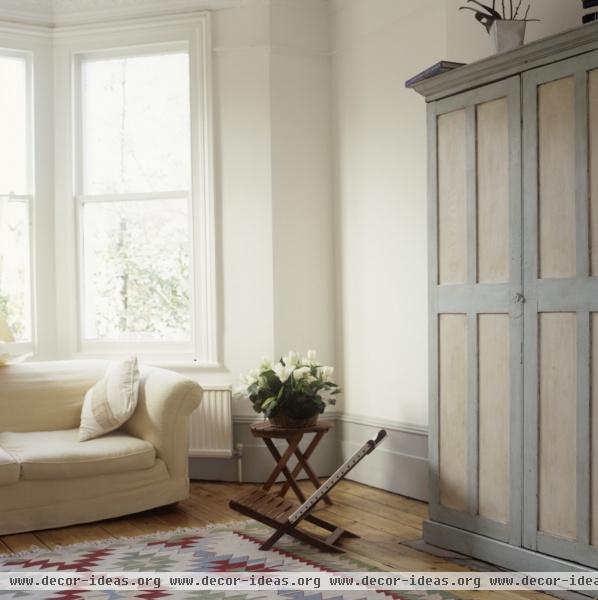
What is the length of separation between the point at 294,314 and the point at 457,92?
78.8 inches

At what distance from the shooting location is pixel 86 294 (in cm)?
553

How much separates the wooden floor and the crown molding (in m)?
3.05

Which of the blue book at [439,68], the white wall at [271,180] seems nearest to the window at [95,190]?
the white wall at [271,180]

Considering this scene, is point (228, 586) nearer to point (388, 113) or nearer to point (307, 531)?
point (307, 531)

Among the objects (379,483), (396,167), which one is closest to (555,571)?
(379,483)

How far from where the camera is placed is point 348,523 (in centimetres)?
411

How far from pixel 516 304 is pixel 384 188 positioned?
1710 millimetres

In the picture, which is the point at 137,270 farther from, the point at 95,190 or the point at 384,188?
the point at 384,188

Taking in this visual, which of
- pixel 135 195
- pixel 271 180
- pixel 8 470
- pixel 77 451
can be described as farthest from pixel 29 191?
pixel 8 470

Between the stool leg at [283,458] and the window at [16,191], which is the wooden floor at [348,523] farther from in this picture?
the window at [16,191]

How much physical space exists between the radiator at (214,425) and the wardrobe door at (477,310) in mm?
1666

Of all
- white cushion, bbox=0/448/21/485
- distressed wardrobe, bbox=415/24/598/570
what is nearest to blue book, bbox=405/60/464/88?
distressed wardrobe, bbox=415/24/598/570

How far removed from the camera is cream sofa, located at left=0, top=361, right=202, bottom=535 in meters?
4.03

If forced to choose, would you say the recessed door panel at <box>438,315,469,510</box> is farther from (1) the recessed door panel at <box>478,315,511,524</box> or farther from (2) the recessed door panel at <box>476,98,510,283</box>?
(2) the recessed door panel at <box>476,98,510,283</box>
